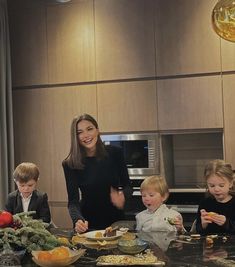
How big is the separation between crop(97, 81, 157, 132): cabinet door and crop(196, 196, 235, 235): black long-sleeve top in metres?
1.31

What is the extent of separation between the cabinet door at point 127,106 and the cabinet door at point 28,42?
1.99 feet

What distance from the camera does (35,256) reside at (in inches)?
69.3

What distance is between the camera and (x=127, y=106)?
384 cm

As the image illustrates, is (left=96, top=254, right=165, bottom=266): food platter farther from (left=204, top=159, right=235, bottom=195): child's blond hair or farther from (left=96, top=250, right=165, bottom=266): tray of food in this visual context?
(left=204, top=159, right=235, bottom=195): child's blond hair

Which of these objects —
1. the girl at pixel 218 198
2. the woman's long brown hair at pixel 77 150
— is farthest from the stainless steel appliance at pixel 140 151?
the girl at pixel 218 198

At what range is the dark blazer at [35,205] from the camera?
2.79m

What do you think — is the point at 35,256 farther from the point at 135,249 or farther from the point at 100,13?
the point at 100,13

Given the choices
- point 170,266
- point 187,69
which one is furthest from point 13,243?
point 187,69

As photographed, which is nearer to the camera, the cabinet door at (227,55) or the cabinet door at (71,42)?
the cabinet door at (227,55)

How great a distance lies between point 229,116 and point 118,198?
1.32m

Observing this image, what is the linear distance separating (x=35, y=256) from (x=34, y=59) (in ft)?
8.66

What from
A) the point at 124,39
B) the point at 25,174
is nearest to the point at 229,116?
the point at 124,39

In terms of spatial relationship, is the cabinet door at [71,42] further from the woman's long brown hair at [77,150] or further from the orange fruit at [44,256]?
the orange fruit at [44,256]

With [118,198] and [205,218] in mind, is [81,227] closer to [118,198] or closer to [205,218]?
[118,198]
